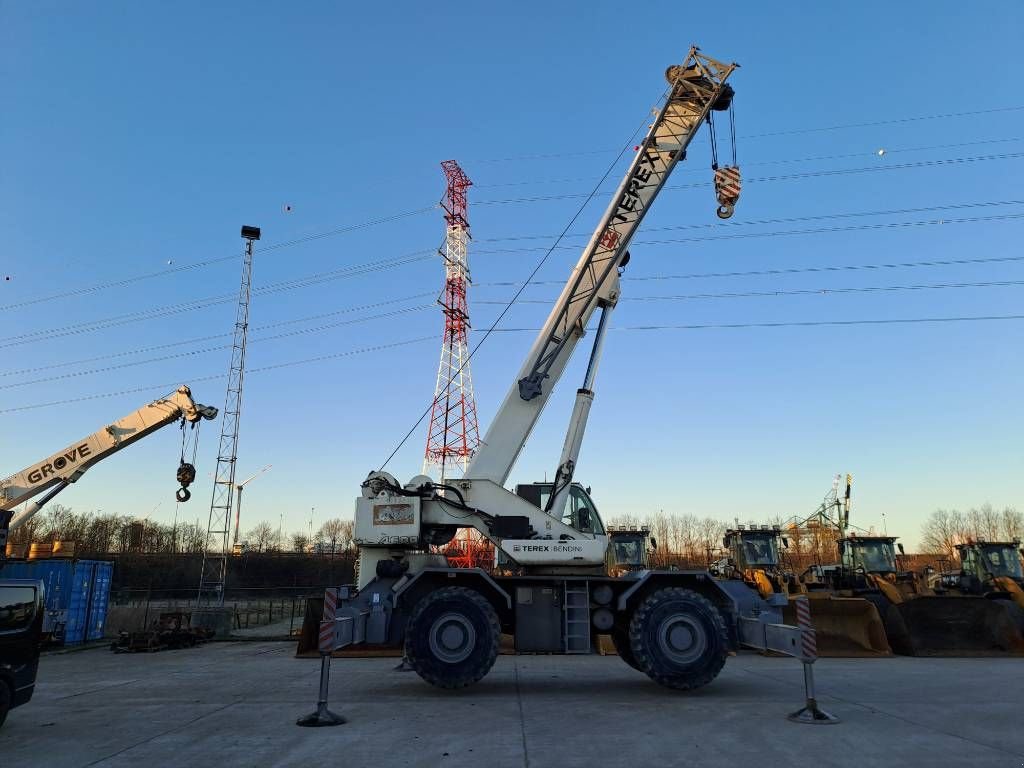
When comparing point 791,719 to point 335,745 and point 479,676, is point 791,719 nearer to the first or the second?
Answer: point 479,676

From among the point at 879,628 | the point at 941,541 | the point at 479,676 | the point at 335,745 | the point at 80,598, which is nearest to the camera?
the point at 335,745

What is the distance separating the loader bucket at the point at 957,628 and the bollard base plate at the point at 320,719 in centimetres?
1417

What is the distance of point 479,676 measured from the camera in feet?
31.6

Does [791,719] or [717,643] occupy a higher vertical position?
[717,643]

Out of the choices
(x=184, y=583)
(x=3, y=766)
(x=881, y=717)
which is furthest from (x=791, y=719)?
(x=184, y=583)

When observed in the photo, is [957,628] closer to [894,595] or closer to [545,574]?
[894,595]

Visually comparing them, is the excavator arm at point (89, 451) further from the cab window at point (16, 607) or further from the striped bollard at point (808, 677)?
the striped bollard at point (808, 677)

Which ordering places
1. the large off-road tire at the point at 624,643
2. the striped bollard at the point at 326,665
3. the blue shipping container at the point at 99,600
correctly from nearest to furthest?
the striped bollard at the point at 326,665, the large off-road tire at the point at 624,643, the blue shipping container at the point at 99,600

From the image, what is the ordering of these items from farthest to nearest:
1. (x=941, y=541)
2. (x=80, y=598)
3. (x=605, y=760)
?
(x=941, y=541)
(x=80, y=598)
(x=605, y=760)

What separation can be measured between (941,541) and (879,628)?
345 feet

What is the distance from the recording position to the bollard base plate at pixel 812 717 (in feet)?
25.2

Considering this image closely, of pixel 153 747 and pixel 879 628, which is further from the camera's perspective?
pixel 879 628

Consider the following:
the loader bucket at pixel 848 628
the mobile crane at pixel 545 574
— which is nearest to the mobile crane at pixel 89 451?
the mobile crane at pixel 545 574

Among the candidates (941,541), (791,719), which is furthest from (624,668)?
(941,541)
